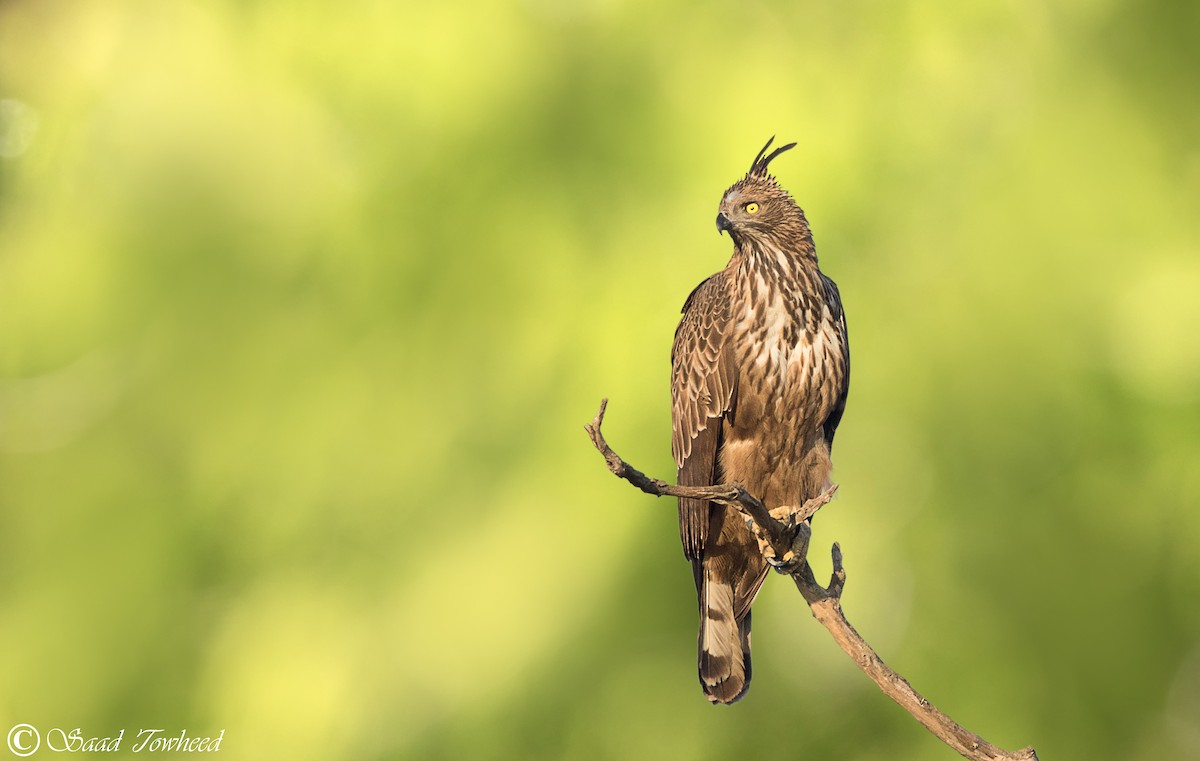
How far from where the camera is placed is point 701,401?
14.6ft

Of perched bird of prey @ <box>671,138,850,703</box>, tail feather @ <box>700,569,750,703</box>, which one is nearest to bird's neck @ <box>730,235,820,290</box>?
perched bird of prey @ <box>671,138,850,703</box>

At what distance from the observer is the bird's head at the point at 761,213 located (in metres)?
4.39

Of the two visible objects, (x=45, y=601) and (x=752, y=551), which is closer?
(x=752, y=551)

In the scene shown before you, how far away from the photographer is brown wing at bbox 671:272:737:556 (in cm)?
440

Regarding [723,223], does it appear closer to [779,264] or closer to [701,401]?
[779,264]

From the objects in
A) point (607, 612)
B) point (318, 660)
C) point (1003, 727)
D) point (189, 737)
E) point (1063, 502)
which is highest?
point (1063, 502)

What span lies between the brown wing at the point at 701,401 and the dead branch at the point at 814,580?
1.00 feet

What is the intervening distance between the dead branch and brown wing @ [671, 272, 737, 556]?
304mm

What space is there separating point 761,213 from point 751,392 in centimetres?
65

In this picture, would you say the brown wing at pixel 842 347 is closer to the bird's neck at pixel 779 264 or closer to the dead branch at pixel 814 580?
the bird's neck at pixel 779 264

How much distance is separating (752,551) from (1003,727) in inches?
124

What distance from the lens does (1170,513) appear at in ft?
23.8

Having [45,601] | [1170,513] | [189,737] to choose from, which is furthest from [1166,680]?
[45,601]

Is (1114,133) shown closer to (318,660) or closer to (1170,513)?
(1170,513)
